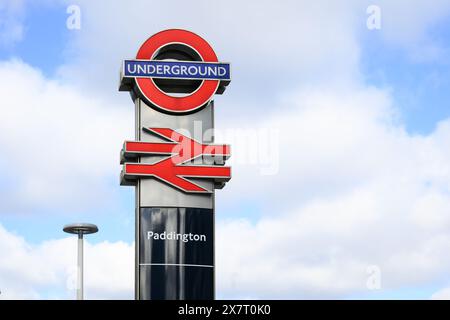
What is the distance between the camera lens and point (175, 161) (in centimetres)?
3841

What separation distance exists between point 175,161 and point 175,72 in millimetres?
3888

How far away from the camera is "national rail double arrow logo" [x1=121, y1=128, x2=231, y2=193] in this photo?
37.9 m

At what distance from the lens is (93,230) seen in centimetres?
3925

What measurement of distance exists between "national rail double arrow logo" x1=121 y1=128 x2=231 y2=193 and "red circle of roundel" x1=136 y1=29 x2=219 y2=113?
120cm

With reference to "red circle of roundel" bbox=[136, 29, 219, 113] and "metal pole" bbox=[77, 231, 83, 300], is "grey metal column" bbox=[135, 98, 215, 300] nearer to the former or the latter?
"red circle of roundel" bbox=[136, 29, 219, 113]

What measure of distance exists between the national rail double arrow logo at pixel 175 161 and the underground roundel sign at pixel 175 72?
1400 mm

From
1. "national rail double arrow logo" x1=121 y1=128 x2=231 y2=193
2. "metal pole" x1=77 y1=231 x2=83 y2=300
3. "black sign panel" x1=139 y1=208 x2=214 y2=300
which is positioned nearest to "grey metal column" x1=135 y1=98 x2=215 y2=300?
"black sign panel" x1=139 y1=208 x2=214 y2=300

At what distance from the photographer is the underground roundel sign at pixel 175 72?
3888 cm

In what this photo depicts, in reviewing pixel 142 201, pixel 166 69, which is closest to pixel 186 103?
pixel 166 69

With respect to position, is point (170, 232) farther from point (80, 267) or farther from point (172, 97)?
point (172, 97)
